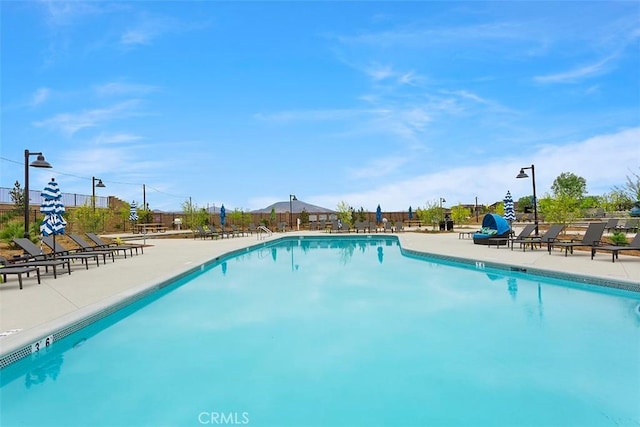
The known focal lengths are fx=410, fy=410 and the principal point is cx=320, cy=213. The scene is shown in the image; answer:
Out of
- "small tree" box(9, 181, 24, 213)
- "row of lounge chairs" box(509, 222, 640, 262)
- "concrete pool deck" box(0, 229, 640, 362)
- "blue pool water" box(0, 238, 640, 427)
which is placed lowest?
"blue pool water" box(0, 238, 640, 427)

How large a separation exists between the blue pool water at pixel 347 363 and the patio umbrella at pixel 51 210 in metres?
4.54

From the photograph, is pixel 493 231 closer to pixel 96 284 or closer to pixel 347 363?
pixel 347 363

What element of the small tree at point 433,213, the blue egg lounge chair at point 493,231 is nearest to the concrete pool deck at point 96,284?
the blue egg lounge chair at point 493,231

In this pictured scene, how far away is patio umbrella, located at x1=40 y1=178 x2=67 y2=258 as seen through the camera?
32.1 ft

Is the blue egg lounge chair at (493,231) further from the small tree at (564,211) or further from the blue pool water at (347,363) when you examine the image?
the blue pool water at (347,363)

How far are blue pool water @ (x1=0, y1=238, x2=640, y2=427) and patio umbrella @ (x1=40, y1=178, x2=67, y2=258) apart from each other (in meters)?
4.54

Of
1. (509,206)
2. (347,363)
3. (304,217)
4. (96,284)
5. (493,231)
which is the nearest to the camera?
(347,363)

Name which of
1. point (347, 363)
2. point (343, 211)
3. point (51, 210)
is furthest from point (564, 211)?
point (343, 211)

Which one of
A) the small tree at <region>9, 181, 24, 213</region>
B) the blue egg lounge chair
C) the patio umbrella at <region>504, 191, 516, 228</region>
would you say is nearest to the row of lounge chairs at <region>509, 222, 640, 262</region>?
the blue egg lounge chair

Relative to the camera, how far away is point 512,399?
10.8 feet

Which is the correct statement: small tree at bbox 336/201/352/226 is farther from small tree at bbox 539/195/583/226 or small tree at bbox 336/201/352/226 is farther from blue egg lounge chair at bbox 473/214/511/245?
small tree at bbox 539/195/583/226

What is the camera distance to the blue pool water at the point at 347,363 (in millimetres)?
3115

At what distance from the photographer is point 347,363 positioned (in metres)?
4.06

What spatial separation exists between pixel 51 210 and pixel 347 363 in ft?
30.2
